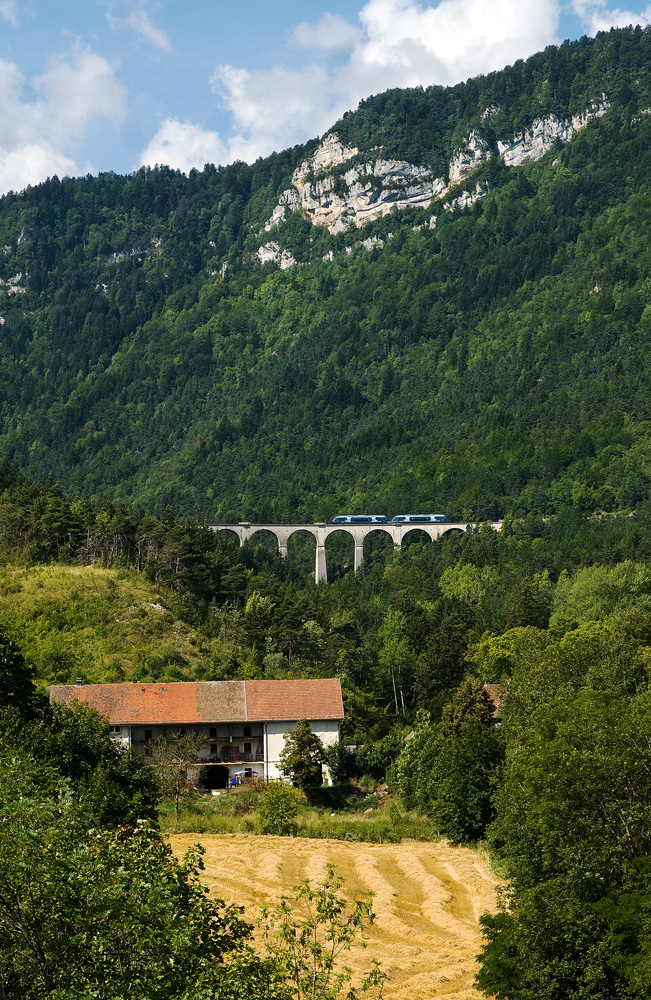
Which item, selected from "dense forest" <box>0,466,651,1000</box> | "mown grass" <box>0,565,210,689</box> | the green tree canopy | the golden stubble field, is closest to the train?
"dense forest" <box>0,466,651,1000</box>

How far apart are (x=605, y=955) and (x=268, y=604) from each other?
52762 mm

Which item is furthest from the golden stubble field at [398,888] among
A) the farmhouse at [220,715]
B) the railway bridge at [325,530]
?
the railway bridge at [325,530]

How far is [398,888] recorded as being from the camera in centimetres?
4556

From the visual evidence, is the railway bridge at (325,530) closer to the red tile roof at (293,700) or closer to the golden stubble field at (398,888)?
the red tile roof at (293,700)

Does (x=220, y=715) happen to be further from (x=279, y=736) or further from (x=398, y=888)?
(x=398, y=888)

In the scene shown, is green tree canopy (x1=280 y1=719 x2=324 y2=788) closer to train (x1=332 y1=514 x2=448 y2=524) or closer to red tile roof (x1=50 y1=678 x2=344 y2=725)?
red tile roof (x1=50 y1=678 x2=344 y2=725)

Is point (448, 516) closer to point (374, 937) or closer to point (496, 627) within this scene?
point (496, 627)

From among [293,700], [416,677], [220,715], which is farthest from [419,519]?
Result: [220,715]

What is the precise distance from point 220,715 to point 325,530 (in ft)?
349

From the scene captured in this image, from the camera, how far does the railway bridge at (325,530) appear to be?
163750mm

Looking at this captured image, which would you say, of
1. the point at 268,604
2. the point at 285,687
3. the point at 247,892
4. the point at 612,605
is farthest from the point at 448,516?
the point at 247,892

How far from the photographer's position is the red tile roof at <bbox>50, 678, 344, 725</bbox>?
6309cm

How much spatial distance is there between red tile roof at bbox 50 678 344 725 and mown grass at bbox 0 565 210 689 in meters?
3.18

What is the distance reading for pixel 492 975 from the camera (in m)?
32.4
